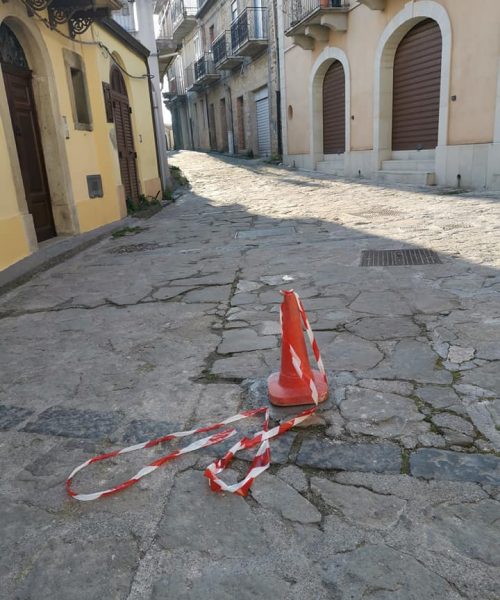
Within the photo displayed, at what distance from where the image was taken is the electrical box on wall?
8.51 m

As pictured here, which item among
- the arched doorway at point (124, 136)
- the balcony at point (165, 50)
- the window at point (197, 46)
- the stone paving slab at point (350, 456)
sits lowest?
the stone paving slab at point (350, 456)

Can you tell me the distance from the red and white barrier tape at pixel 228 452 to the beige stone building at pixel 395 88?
9.27m

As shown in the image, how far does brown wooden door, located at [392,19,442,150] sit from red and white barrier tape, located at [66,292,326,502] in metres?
11.2

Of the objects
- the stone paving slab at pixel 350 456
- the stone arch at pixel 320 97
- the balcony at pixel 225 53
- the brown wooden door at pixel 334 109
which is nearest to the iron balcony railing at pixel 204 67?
the balcony at pixel 225 53

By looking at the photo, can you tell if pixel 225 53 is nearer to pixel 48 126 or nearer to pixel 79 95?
pixel 79 95

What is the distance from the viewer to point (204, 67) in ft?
101

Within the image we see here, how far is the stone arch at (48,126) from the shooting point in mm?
6541

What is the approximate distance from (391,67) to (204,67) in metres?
20.5

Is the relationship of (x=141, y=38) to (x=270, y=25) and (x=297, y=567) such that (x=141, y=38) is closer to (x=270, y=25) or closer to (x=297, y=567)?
(x=270, y=25)

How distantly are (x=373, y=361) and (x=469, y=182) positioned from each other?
8.93m

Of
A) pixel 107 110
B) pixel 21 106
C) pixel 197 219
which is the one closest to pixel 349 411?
pixel 21 106

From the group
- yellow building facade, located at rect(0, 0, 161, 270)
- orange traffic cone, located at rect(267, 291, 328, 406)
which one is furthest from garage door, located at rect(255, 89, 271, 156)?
orange traffic cone, located at rect(267, 291, 328, 406)

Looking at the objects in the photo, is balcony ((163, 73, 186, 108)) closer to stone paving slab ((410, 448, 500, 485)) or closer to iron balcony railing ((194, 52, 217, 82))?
iron balcony railing ((194, 52, 217, 82))

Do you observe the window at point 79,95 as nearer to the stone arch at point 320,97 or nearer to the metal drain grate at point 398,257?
the metal drain grate at point 398,257
